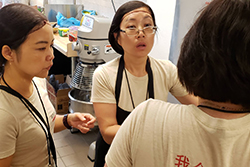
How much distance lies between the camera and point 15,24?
101cm

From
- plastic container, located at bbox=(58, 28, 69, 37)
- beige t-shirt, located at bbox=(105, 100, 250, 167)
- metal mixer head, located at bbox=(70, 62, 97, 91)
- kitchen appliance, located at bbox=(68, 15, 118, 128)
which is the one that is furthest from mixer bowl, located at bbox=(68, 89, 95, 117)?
beige t-shirt, located at bbox=(105, 100, 250, 167)

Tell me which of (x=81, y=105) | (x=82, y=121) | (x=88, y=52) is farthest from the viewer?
(x=81, y=105)

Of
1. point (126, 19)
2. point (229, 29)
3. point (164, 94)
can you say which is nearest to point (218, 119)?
point (229, 29)

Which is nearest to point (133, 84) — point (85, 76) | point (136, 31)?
point (136, 31)

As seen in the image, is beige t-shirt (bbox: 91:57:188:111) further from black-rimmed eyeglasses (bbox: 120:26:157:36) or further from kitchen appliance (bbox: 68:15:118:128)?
kitchen appliance (bbox: 68:15:118:128)

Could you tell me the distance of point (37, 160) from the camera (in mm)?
1178

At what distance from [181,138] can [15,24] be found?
2.69 feet

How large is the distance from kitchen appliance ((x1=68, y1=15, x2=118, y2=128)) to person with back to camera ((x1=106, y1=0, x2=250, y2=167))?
72.6 inches

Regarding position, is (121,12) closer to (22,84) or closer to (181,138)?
(22,84)

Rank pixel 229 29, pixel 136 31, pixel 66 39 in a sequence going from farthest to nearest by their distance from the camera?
pixel 66 39 → pixel 136 31 → pixel 229 29

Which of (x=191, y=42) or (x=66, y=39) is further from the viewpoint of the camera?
(x=66, y=39)

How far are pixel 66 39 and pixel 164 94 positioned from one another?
7.59ft

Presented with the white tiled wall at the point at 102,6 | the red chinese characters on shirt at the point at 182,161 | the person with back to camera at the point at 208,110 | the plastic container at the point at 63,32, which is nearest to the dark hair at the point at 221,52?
the person with back to camera at the point at 208,110

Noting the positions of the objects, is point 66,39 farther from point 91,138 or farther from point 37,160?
point 37,160
